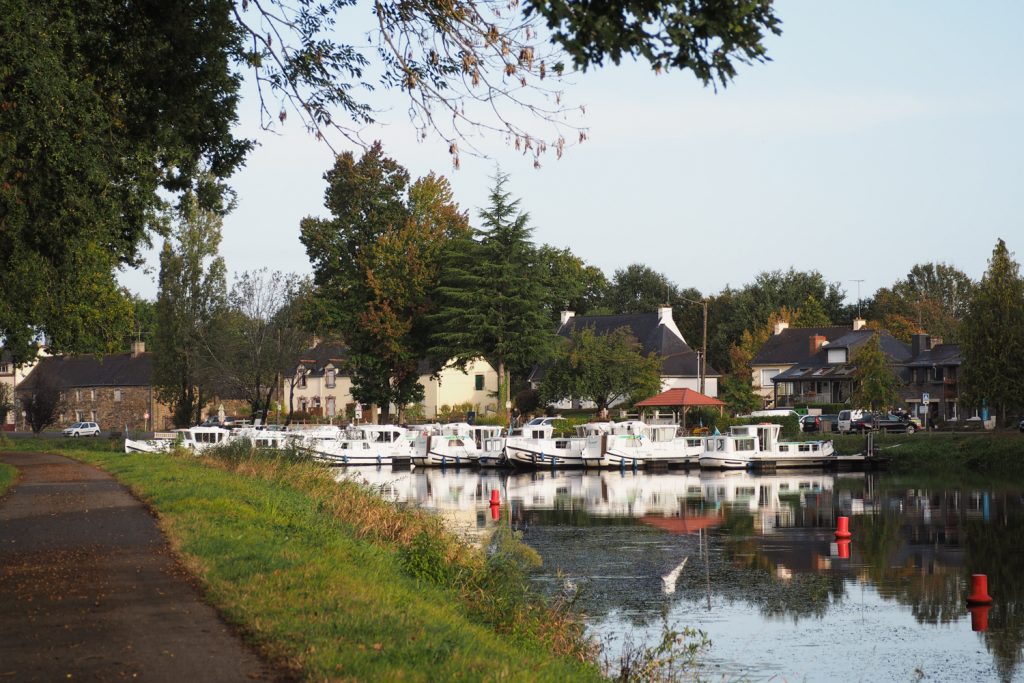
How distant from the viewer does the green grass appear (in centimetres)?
3033

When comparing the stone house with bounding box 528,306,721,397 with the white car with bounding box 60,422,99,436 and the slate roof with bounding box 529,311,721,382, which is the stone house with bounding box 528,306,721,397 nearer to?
the slate roof with bounding box 529,311,721,382

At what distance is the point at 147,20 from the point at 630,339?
242 ft

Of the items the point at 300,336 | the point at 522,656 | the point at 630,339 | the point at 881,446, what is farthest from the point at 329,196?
the point at 522,656

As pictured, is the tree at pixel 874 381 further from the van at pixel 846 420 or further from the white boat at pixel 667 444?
the white boat at pixel 667 444

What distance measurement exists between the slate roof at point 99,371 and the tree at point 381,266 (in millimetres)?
39599

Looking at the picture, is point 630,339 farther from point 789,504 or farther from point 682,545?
point 682,545

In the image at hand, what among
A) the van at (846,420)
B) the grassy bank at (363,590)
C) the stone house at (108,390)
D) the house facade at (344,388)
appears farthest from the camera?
the stone house at (108,390)

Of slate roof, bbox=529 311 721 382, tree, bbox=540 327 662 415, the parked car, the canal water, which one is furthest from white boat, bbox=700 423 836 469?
slate roof, bbox=529 311 721 382

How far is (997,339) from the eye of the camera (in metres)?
64.4

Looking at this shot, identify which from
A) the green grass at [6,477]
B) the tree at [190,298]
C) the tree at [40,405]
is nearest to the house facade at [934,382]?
the tree at [190,298]

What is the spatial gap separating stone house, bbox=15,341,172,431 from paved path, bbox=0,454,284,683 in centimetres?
9552

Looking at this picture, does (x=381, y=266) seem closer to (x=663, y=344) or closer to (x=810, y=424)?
(x=810, y=424)

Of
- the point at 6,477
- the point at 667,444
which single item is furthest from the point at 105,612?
the point at 667,444

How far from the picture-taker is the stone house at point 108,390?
115 metres
